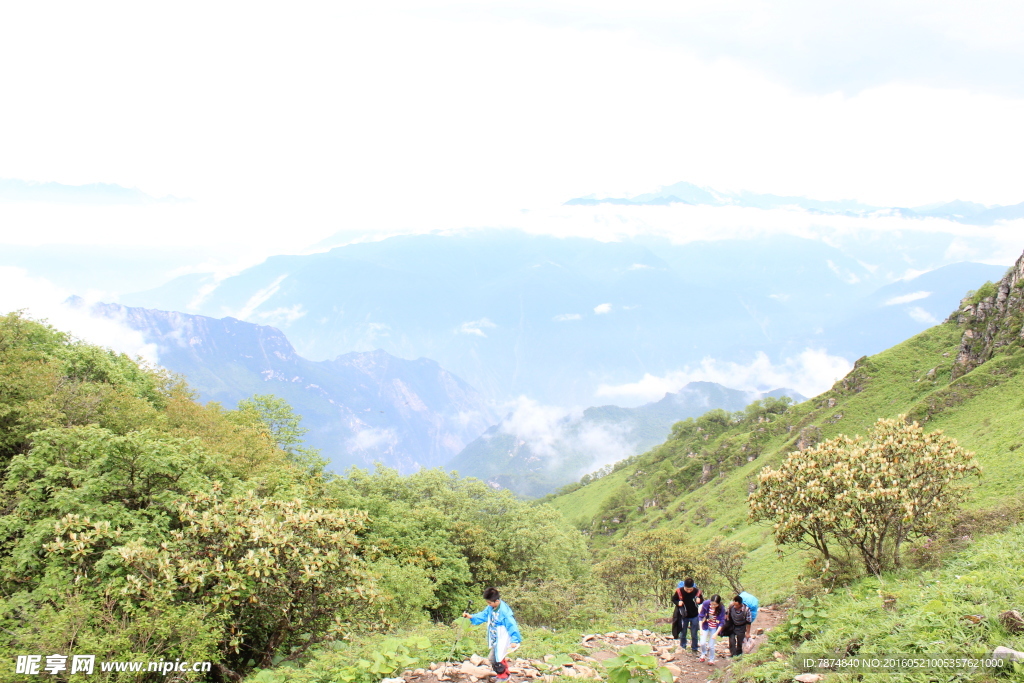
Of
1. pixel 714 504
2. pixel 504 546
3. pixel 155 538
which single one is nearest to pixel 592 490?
pixel 714 504

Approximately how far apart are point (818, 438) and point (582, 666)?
7635 centimetres

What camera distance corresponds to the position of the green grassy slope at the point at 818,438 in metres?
40.8

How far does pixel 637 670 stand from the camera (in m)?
14.1

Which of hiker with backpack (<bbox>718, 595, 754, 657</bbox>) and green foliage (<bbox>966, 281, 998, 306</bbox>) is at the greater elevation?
green foliage (<bbox>966, 281, 998, 306</bbox>)

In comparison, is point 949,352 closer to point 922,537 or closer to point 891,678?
point 922,537

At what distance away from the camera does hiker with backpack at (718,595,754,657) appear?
1864cm

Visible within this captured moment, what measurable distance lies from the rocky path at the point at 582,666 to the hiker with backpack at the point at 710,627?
13.0 inches

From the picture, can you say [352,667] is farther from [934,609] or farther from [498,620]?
[934,609]

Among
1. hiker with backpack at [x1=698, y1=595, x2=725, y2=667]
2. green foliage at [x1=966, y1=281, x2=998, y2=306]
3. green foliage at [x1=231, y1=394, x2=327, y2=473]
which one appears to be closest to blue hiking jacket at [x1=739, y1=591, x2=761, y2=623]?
hiker with backpack at [x1=698, y1=595, x2=725, y2=667]

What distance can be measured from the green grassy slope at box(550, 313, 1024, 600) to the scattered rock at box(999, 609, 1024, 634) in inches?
674

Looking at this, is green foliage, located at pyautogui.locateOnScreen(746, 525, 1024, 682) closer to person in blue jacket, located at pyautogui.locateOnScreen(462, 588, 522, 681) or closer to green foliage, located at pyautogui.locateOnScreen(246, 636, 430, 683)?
person in blue jacket, located at pyautogui.locateOnScreen(462, 588, 522, 681)

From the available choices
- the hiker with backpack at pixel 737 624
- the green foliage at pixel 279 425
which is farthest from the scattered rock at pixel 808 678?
the green foliage at pixel 279 425

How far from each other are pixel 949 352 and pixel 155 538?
3790 inches

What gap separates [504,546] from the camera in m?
44.7
